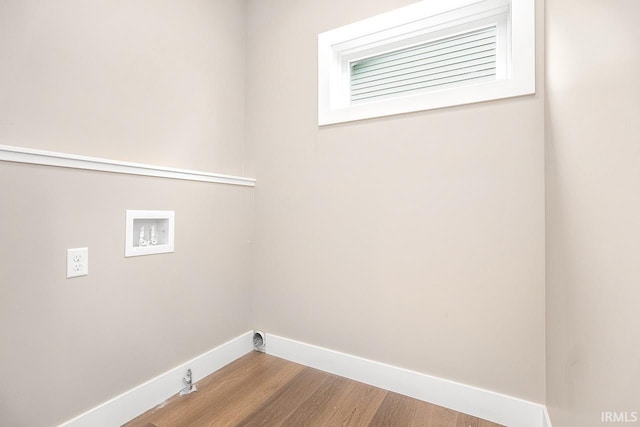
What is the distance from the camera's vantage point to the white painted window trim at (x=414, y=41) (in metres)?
1.30

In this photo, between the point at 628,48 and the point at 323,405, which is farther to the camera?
the point at 323,405

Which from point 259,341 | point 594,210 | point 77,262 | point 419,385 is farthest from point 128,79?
point 419,385

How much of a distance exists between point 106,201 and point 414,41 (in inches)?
70.2

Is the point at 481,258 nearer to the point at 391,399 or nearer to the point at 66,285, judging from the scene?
the point at 391,399

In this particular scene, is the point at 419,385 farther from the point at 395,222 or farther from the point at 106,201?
the point at 106,201

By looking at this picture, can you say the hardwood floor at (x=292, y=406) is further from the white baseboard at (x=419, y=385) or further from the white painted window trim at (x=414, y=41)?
the white painted window trim at (x=414, y=41)

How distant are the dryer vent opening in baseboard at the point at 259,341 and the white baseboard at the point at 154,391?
0.31 ft

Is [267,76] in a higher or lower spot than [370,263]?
higher

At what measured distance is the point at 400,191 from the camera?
1.58 m

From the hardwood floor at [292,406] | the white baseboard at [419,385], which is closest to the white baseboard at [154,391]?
the hardwood floor at [292,406]

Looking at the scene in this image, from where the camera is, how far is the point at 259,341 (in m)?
2.06

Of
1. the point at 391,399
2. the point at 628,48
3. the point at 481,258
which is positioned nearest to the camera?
the point at 628,48

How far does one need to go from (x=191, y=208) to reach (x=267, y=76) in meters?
1.06

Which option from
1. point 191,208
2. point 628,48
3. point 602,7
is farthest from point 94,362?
point 602,7
